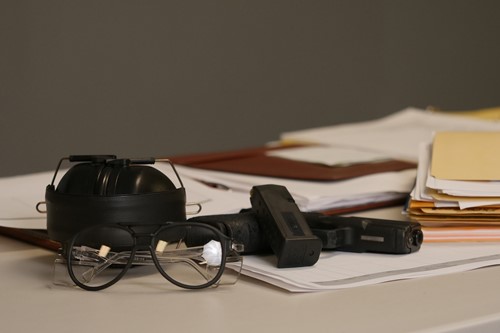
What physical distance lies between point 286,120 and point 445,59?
1.02 meters

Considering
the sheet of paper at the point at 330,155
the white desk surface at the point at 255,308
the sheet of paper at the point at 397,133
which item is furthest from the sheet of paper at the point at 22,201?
the sheet of paper at the point at 397,133

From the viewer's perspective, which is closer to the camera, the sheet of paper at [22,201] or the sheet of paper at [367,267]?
the sheet of paper at [367,267]

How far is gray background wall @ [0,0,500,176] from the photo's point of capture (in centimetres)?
325

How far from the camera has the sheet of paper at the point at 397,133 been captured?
5.74ft

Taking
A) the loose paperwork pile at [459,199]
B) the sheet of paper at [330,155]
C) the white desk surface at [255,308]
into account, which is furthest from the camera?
the sheet of paper at [330,155]

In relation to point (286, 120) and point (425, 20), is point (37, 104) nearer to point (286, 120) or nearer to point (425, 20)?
point (286, 120)

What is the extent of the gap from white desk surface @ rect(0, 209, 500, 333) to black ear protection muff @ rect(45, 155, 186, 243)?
0.24ft

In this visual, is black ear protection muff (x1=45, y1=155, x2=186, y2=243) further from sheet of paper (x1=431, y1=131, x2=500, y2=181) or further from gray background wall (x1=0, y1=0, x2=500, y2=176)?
gray background wall (x1=0, y1=0, x2=500, y2=176)

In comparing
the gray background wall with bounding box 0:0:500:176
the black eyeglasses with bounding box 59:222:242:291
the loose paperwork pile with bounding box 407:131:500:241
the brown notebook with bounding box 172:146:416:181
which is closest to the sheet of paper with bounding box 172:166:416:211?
the brown notebook with bounding box 172:146:416:181

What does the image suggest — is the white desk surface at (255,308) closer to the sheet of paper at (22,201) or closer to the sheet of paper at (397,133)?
the sheet of paper at (22,201)

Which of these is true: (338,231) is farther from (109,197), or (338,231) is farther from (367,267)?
(109,197)

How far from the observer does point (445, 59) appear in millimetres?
4574

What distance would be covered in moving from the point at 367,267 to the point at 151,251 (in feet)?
0.81

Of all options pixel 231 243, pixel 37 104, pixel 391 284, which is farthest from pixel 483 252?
pixel 37 104
